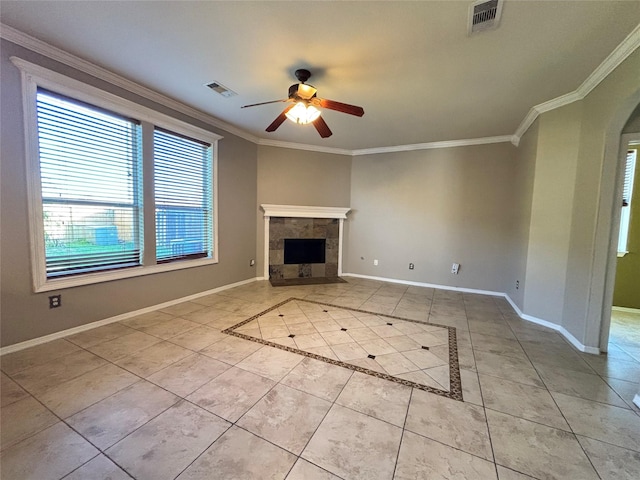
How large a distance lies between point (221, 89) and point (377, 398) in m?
3.61

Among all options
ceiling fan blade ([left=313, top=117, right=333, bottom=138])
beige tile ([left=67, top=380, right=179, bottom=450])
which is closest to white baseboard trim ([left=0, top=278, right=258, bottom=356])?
beige tile ([left=67, top=380, right=179, bottom=450])

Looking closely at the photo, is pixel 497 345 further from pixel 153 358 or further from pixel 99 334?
pixel 99 334

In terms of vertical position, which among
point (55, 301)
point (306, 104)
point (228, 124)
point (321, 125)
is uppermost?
point (228, 124)

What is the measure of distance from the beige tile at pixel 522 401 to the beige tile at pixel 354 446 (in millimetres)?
862

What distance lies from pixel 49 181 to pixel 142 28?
1.72m

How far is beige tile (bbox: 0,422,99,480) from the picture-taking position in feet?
4.16

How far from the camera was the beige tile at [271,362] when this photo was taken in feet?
7.06

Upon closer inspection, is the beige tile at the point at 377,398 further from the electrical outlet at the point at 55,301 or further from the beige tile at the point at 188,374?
the electrical outlet at the point at 55,301

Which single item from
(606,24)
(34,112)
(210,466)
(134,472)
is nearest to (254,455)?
(210,466)

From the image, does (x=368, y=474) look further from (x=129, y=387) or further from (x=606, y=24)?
(x=606, y=24)

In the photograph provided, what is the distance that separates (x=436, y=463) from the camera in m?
1.38

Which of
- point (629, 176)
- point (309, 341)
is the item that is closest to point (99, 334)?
point (309, 341)

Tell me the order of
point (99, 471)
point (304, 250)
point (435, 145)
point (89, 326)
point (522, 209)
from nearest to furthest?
point (99, 471) → point (89, 326) → point (522, 209) → point (435, 145) → point (304, 250)

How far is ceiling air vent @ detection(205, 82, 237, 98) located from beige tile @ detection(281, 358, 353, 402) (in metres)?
3.17
